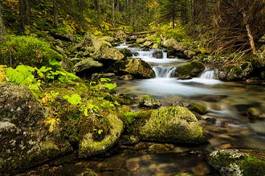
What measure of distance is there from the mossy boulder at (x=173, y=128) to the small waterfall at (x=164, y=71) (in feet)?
31.2

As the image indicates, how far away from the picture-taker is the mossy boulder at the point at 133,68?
15.1 metres

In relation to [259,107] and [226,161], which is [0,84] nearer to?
[226,161]

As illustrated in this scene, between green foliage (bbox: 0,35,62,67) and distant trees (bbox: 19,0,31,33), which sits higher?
distant trees (bbox: 19,0,31,33)

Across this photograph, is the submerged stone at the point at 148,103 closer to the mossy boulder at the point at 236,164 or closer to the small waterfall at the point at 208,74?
the mossy boulder at the point at 236,164

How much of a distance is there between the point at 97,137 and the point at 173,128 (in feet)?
5.14

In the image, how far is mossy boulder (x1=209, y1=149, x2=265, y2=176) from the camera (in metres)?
4.55

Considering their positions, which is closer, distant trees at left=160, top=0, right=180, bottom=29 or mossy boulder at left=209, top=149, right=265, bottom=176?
mossy boulder at left=209, top=149, right=265, bottom=176

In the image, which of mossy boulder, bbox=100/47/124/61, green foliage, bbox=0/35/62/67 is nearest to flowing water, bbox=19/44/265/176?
mossy boulder, bbox=100/47/124/61

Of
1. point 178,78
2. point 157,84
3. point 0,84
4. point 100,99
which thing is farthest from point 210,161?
point 178,78

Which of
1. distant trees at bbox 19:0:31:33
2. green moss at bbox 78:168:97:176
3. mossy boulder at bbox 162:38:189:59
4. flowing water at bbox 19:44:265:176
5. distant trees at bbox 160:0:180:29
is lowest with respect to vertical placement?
green moss at bbox 78:168:97:176

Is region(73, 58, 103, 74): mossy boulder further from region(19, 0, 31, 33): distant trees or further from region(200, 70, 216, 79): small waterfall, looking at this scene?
region(19, 0, 31, 33): distant trees

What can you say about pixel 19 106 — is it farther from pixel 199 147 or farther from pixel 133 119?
pixel 199 147

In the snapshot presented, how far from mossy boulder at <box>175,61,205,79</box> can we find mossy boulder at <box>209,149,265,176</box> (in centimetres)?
1004

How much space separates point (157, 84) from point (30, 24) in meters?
11.1
